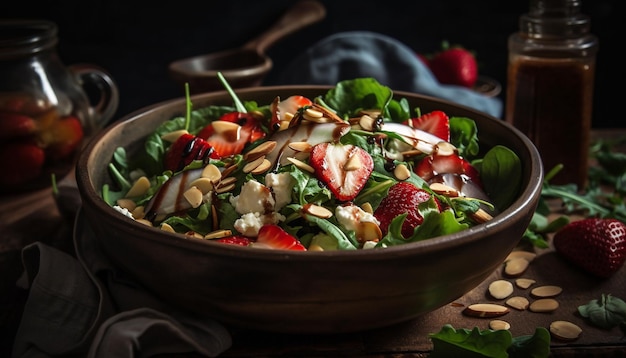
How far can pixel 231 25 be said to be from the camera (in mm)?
2697

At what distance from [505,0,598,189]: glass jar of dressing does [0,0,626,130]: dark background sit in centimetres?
105

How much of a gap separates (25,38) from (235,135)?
655 mm

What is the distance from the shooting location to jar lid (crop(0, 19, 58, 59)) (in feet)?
5.52

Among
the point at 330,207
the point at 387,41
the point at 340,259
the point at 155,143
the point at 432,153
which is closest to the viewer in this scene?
the point at 340,259

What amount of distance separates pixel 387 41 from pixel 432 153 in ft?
3.58

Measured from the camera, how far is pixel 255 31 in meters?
2.72

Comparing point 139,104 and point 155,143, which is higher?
point 155,143

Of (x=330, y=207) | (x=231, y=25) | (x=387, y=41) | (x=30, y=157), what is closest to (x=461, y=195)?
(x=330, y=207)

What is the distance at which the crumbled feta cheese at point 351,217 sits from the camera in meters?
1.09

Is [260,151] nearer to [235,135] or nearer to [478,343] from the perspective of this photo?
[235,135]

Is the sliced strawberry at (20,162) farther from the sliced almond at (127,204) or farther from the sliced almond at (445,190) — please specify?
the sliced almond at (445,190)

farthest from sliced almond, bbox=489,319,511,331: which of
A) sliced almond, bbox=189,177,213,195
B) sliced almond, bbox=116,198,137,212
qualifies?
sliced almond, bbox=116,198,137,212

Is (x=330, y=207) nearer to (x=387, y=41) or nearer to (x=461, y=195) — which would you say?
(x=461, y=195)

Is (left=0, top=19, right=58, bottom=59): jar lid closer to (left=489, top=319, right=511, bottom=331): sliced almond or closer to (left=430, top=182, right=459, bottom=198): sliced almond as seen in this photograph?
(left=430, top=182, right=459, bottom=198): sliced almond
